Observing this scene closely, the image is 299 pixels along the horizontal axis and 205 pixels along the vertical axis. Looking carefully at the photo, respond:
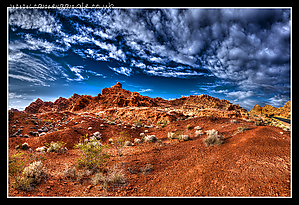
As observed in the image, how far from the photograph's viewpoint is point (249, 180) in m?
3.11

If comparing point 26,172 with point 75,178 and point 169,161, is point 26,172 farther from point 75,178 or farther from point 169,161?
point 169,161

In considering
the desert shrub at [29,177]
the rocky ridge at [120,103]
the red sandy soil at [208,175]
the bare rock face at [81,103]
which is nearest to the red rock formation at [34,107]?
the rocky ridge at [120,103]

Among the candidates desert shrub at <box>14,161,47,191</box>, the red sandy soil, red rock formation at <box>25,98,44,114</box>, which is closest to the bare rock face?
red rock formation at <box>25,98,44,114</box>

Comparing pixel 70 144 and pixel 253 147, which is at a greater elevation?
pixel 253 147

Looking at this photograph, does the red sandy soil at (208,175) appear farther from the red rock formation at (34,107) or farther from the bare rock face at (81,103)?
the red rock formation at (34,107)

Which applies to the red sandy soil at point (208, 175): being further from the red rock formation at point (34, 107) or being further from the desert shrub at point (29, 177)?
the red rock formation at point (34, 107)

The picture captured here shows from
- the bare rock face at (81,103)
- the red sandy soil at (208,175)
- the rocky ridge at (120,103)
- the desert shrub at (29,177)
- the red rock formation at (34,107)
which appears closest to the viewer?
the red sandy soil at (208,175)

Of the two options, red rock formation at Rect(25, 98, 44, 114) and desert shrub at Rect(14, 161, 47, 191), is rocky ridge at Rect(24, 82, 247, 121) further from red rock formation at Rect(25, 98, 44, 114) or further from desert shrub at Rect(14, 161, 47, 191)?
desert shrub at Rect(14, 161, 47, 191)

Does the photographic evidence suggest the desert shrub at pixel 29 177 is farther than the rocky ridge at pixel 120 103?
No

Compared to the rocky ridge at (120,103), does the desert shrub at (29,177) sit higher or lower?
lower

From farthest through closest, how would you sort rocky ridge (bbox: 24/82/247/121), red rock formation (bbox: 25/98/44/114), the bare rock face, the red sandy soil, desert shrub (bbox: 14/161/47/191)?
red rock formation (bbox: 25/98/44/114) → the bare rock face → rocky ridge (bbox: 24/82/247/121) → desert shrub (bbox: 14/161/47/191) → the red sandy soil

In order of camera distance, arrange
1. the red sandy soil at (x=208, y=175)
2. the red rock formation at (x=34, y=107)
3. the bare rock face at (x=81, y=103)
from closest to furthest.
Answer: the red sandy soil at (x=208, y=175), the bare rock face at (x=81, y=103), the red rock formation at (x=34, y=107)
